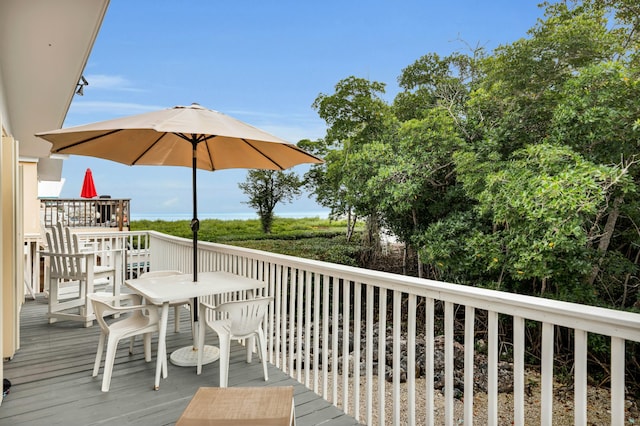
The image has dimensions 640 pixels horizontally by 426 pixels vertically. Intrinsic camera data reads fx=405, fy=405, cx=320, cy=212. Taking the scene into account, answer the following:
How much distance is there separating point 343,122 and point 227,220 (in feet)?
30.8

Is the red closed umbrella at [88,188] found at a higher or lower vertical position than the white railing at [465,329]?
higher

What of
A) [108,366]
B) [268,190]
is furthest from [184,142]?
[268,190]

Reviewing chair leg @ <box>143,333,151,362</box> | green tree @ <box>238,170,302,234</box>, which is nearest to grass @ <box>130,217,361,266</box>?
green tree @ <box>238,170,302,234</box>

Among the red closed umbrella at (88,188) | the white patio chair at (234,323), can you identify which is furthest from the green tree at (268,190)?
the white patio chair at (234,323)

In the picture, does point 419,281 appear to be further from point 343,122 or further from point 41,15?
point 343,122

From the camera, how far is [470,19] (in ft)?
83.6

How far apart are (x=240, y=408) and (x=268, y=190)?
1574cm

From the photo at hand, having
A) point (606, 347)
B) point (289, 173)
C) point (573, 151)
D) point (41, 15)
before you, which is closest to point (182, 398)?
point (41, 15)

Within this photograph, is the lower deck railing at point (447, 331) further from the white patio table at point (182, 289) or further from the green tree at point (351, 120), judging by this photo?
the green tree at point (351, 120)

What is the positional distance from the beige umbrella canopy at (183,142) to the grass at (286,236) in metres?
7.15

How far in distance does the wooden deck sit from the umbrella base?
65 mm

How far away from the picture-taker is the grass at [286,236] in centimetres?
1206

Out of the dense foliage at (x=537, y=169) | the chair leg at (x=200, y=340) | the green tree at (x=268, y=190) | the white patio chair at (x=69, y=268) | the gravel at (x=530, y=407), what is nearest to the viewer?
the chair leg at (x=200, y=340)

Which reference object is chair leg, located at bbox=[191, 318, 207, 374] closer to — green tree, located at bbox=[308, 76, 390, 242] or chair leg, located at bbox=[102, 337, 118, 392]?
chair leg, located at bbox=[102, 337, 118, 392]
